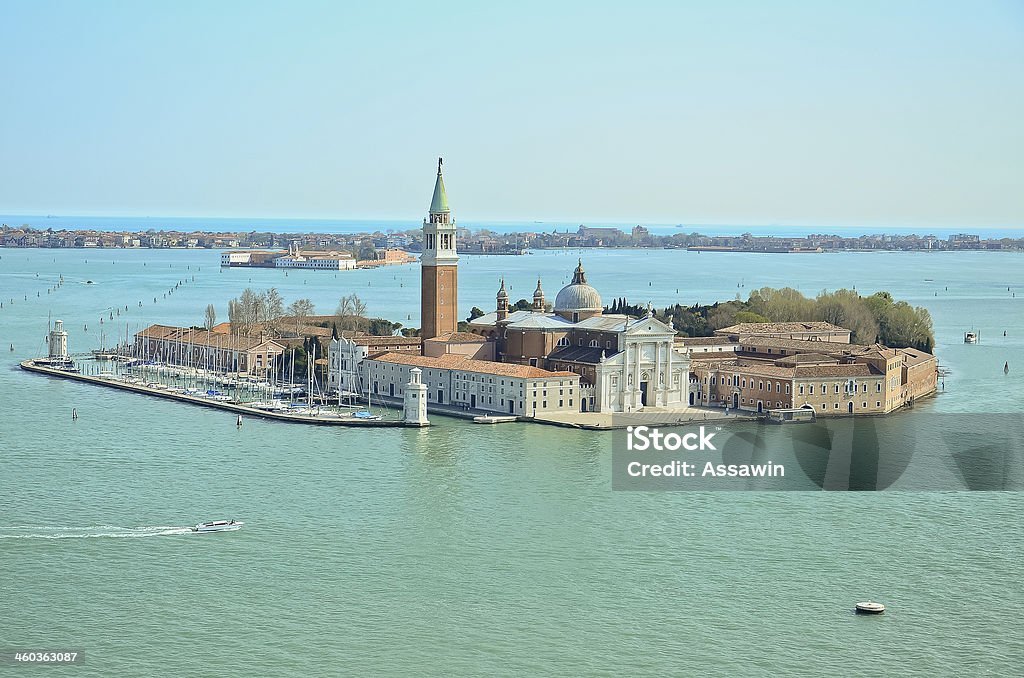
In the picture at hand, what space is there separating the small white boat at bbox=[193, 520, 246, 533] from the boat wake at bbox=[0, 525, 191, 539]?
0.24 ft

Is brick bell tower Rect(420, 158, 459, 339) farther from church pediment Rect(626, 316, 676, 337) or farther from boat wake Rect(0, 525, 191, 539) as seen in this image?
boat wake Rect(0, 525, 191, 539)

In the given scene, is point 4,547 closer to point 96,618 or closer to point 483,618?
point 96,618

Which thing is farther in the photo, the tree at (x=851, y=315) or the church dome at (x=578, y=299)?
the tree at (x=851, y=315)

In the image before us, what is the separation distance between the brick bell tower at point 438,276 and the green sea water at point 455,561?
9.87 ft

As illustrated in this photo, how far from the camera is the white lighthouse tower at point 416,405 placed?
592 inches

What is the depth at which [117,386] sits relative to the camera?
60.5 ft

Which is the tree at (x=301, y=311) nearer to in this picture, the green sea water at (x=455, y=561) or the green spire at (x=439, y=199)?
the green spire at (x=439, y=199)

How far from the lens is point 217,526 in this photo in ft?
33.2

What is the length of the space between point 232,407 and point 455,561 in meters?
7.43

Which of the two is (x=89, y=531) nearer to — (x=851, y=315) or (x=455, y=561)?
(x=455, y=561)

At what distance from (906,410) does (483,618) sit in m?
9.23

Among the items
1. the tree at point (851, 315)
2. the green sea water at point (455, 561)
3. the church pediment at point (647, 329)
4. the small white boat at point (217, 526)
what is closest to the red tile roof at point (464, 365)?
the church pediment at point (647, 329)

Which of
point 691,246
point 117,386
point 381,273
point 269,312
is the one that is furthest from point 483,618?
point 691,246

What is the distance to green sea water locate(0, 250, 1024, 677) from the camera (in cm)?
775
